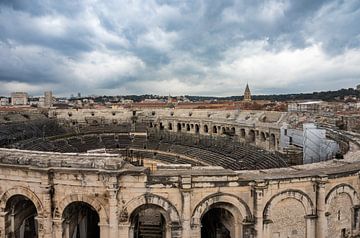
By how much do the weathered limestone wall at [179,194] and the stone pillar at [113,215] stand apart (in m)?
0.04

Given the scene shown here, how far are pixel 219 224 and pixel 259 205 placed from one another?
3895 millimetres

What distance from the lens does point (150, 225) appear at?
2195cm

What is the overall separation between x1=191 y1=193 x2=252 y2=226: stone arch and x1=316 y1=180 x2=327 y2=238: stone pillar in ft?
11.3

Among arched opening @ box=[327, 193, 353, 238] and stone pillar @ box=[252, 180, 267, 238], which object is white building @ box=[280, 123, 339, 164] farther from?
stone pillar @ box=[252, 180, 267, 238]

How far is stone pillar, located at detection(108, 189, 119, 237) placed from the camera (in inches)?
603

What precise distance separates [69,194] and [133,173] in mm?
3369

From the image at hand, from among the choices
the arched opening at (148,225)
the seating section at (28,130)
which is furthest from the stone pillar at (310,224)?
the seating section at (28,130)

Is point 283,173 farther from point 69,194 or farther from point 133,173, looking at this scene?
point 69,194

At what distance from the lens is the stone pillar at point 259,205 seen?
15.4 m

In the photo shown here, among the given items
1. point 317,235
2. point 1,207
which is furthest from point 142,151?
point 317,235

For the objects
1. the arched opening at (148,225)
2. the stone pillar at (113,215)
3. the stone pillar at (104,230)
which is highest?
the stone pillar at (113,215)

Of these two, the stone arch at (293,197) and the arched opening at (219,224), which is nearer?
the stone arch at (293,197)

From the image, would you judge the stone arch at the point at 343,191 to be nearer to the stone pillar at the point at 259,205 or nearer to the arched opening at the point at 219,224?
the stone pillar at the point at 259,205

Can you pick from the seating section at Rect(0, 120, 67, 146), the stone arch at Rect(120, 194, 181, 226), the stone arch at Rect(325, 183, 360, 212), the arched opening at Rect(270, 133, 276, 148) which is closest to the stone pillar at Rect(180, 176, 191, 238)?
the stone arch at Rect(120, 194, 181, 226)
